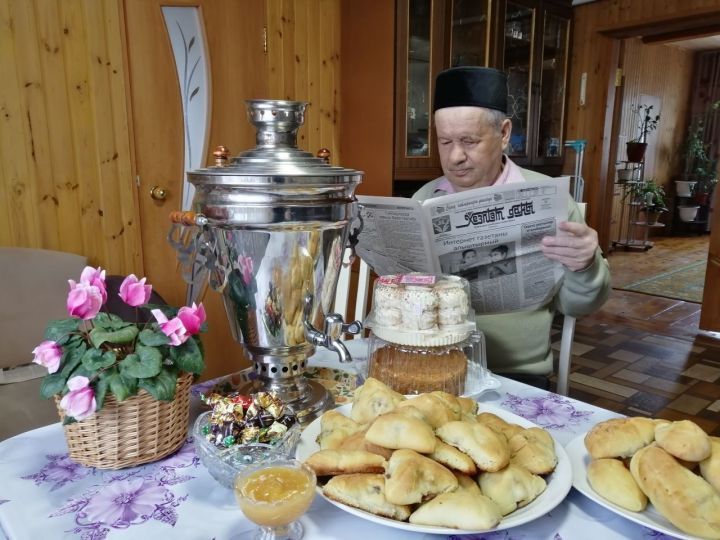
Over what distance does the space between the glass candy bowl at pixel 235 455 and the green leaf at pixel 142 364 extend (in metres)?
0.11

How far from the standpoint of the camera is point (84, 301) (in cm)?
72

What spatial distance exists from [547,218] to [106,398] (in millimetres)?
851

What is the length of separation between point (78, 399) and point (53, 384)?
0.06 meters

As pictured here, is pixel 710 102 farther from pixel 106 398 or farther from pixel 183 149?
pixel 106 398

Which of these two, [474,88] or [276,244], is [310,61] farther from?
[276,244]

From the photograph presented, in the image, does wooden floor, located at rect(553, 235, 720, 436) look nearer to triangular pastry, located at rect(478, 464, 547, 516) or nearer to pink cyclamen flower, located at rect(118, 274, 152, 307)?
triangular pastry, located at rect(478, 464, 547, 516)

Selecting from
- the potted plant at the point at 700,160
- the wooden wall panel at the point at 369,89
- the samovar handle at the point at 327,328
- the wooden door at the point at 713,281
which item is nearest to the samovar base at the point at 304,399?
the samovar handle at the point at 327,328

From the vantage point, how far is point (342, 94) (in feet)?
9.41

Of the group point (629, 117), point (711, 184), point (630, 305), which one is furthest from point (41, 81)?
point (711, 184)

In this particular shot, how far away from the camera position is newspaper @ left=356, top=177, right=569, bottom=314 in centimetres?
106

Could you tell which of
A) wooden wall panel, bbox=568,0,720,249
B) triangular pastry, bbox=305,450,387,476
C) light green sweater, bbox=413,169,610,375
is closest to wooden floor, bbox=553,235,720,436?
wooden wall panel, bbox=568,0,720,249

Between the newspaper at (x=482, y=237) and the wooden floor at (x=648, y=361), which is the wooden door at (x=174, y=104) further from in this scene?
the wooden floor at (x=648, y=361)

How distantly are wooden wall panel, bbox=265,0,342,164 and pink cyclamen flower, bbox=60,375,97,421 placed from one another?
84.7 inches

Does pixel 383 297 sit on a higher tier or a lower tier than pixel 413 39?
lower
